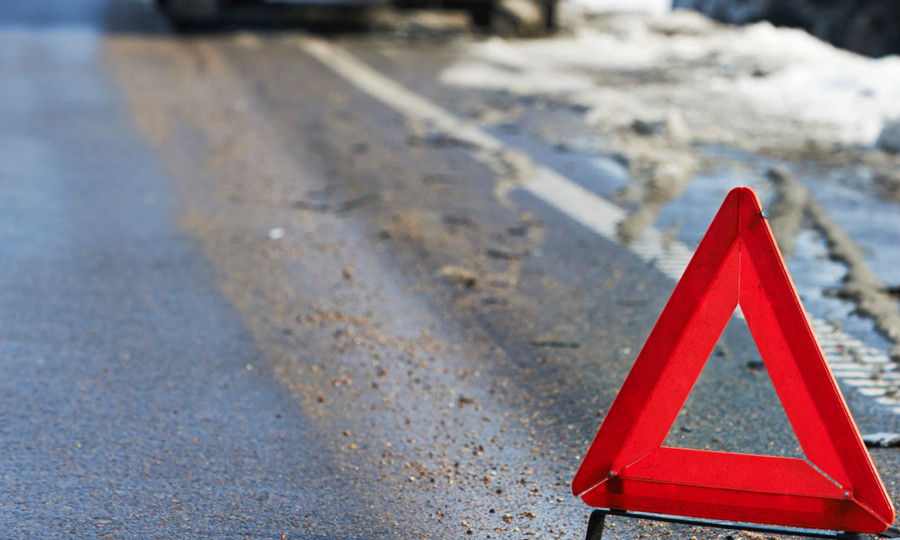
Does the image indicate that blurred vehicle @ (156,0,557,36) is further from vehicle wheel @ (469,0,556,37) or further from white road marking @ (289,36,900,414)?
white road marking @ (289,36,900,414)

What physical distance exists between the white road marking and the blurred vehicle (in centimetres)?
296

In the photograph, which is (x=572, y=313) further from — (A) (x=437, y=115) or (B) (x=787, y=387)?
(A) (x=437, y=115)

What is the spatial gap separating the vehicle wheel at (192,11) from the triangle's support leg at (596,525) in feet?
42.1

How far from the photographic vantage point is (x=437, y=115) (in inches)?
341

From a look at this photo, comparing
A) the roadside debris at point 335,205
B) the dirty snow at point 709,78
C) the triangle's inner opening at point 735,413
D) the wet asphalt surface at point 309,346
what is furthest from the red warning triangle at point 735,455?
the dirty snow at point 709,78

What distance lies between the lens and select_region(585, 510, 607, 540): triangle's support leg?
2486 millimetres

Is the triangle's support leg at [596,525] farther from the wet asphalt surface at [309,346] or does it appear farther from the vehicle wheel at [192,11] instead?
the vehicle wheel at [192,11]

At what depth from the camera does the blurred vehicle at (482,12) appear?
14.0 meters

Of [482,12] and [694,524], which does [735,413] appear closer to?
[694,524]

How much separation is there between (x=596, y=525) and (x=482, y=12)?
14.0 meters

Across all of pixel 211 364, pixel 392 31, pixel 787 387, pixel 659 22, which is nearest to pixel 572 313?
pixel 211 364

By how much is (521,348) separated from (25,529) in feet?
6.80

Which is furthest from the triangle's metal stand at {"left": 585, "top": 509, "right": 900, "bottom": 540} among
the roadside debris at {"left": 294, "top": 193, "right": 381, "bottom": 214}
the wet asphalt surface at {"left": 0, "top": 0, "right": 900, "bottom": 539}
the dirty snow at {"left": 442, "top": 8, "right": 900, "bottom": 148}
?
the dirty snow at {"left": 442, "top": 8, "right": 900, "bottom": 148}

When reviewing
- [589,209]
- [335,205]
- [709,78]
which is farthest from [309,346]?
[709,78]
